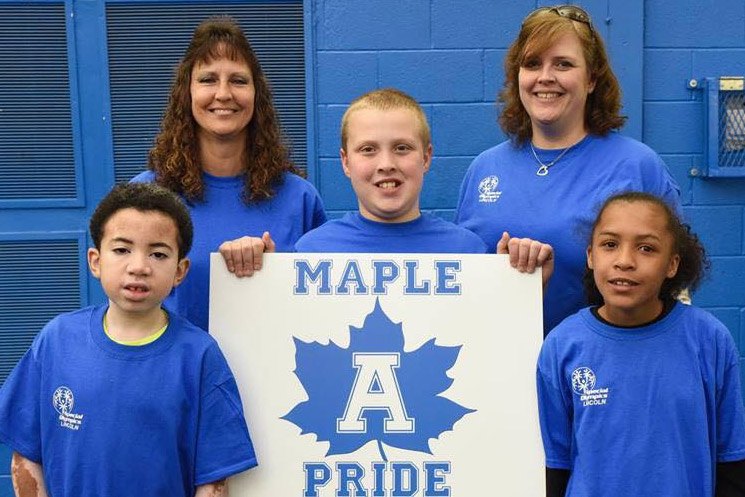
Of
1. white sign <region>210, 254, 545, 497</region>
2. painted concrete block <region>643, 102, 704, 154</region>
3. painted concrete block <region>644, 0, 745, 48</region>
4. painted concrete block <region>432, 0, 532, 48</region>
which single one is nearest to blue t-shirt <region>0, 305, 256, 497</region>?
white sign <region>210, 254, 545, 497</region>

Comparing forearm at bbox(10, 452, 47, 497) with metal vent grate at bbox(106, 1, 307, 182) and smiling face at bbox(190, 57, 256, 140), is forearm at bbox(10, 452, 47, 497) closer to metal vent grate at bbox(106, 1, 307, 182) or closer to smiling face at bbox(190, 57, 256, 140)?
smiling face at bbox(190, 57, 256, 140)

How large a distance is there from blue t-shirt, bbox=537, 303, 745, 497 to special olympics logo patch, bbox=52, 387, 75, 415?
116 cm

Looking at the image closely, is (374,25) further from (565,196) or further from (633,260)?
(633,260)

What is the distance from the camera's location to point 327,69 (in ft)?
12.3

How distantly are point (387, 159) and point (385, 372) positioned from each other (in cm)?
56

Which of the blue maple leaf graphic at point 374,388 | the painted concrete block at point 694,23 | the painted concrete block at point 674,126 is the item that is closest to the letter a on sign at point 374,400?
the blue maple leaf graphic at point 374,388

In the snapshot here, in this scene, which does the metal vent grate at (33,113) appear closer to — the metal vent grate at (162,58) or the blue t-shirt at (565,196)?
the metal vent grate at (162,58)

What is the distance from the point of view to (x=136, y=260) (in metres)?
1.96

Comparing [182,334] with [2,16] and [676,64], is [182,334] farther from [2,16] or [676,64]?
[676,64]

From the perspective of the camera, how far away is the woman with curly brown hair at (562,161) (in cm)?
229

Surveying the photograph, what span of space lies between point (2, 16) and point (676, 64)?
117 inches

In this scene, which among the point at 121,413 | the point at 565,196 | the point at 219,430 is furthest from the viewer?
the point at 565,196

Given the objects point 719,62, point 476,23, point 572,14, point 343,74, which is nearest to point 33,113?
point 343,74

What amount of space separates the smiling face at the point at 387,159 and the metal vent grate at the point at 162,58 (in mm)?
1501
